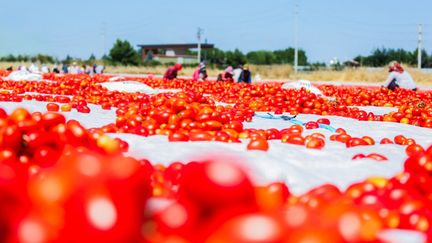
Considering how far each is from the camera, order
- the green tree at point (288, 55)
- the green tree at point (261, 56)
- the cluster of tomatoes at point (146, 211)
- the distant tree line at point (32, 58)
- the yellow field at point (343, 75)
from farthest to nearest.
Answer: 1. the green tree at point (288, 55)
2. the green tree at point (261, 56)
3. the distant tree line at point (32, 58)
4. the yellow field at point (343, 75)
5. the cluster of tomatoes at point (146, 211)

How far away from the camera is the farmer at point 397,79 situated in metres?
15.6

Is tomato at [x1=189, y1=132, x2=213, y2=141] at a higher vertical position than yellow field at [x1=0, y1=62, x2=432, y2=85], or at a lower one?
higher

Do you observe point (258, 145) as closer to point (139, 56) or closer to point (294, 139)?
point (294, 139)

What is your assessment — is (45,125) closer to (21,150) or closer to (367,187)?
(21,150)

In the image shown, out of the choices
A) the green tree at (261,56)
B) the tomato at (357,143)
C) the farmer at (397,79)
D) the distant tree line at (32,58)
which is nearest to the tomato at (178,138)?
the tomato at (357,143)

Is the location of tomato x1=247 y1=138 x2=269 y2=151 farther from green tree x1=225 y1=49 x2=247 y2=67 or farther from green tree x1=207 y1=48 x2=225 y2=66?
green tree x1=207 y1=48 x2=225 y2=66

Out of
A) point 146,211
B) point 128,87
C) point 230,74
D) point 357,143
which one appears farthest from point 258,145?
point 230,74

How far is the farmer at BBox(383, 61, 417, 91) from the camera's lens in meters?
15.6

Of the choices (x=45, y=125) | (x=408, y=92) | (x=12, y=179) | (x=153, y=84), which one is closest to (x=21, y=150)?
(x=45, y=125)

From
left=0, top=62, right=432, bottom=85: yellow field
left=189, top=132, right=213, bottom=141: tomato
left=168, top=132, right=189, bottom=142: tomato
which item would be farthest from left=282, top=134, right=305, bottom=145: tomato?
left=0, top=62, right=432, bottom=85: yellow field

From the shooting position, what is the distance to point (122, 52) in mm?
85688

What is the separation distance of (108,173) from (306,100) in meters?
8.71

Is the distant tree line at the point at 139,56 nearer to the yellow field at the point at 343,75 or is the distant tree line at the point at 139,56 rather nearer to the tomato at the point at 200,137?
the yellow field at the point at 343,75

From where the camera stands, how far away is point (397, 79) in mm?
15914
